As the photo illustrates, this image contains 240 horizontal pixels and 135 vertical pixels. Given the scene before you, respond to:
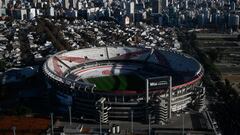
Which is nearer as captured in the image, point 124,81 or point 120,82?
point 120,82

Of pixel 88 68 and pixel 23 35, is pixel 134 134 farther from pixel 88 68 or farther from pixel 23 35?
pixel 23 35

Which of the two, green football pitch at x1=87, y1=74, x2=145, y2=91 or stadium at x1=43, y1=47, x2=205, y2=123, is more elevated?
stadium at x1=43, y1=47, x2=205, y2=123

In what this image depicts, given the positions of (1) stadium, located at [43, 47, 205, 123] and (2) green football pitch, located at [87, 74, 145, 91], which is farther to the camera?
(2) green football pitch, located at [87, 74, 145, 91]

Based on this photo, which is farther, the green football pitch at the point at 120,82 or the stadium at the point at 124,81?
the green football pitch at the point at 120,82

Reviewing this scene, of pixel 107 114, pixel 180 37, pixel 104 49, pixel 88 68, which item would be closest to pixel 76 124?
pixel 107 114

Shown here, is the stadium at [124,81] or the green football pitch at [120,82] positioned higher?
the stadium at [124,81]
